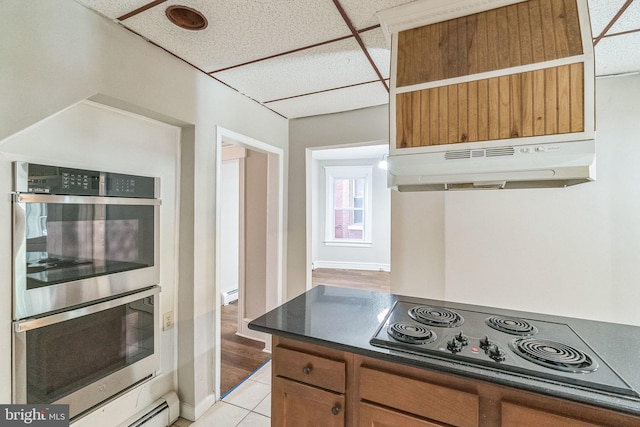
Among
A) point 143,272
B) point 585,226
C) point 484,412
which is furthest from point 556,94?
point 143,272

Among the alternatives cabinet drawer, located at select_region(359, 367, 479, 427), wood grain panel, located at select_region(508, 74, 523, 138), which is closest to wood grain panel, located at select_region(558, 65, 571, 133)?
wood grain panel, located at select_region(508, 74, 523, 138)

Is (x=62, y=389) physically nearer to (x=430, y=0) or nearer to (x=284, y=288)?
(x=284, y=288)

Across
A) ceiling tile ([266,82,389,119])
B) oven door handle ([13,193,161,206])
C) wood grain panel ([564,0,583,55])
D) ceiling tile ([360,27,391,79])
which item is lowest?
oven door handle ([13,193,161,206])

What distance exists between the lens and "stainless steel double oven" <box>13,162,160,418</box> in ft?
4.12

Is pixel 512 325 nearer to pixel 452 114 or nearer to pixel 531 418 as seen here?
pixel 531 418

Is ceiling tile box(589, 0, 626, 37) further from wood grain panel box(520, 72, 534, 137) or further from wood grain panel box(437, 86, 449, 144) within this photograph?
wood grain panel box(437, 86, 449, 144)

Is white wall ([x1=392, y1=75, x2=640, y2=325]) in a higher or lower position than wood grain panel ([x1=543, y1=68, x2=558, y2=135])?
lower

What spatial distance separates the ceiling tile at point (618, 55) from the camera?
156cm

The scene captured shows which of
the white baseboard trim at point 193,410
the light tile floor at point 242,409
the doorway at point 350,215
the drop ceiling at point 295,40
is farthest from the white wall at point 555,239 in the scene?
Result: the doorway at point 350,215

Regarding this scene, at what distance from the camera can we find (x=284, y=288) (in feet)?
9.82

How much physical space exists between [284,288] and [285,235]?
1.80 ft

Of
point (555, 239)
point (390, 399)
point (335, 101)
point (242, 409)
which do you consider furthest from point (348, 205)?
point (390, 399)

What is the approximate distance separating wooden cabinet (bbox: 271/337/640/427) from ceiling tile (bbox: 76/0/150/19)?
5.60ft

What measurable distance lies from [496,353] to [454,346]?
14 cm
